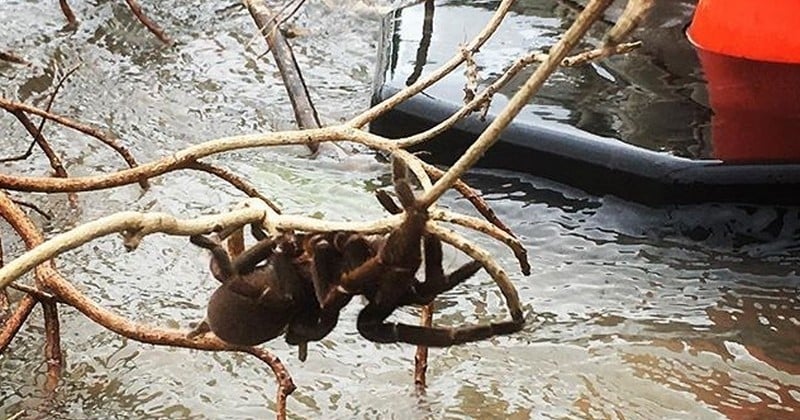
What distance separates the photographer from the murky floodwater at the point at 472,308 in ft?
4.06

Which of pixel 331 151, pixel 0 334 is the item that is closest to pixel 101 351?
pixel 0 334

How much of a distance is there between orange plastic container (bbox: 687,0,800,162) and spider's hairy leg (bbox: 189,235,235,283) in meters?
1.09

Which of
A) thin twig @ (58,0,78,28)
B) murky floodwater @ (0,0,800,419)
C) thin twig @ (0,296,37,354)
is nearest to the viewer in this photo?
thin twig @ (0,296,37,354)

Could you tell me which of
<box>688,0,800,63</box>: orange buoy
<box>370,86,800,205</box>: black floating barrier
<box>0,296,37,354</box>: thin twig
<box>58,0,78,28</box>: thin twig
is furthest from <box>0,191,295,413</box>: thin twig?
<box>58,0,78,28</box>: thin twig

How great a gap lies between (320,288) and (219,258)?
66mm

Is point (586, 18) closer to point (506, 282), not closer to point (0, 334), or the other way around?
point (506, 282)

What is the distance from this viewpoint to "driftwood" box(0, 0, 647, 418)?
0.51 m

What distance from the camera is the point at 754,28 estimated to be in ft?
5.75

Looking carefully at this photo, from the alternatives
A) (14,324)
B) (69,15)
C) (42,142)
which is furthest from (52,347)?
(69,15)

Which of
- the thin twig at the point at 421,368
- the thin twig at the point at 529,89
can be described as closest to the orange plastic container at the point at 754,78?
the thin twig at the point at 421,368

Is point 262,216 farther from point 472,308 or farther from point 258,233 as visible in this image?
point 472,308

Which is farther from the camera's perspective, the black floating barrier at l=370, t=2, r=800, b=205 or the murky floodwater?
the black floating barrier at l=370, t=2, r=800, b=205

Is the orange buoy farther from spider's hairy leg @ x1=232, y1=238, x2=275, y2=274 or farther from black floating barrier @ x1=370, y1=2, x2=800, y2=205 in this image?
spider's hairy leg @ x1=232, y1=238, x2=275, y2=274

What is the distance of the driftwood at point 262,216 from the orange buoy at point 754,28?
2.45ft
